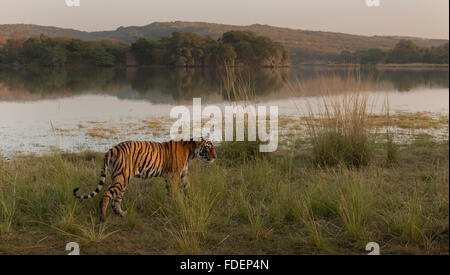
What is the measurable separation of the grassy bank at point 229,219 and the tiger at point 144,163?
0.58 feet

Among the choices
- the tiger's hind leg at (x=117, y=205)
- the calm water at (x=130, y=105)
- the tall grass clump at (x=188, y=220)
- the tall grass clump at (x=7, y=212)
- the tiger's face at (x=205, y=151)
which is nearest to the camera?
the tall grass clump at (x=188, y=220)

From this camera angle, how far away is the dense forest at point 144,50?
40.5m

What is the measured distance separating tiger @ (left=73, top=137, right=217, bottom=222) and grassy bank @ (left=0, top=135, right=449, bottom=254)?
0.58ft

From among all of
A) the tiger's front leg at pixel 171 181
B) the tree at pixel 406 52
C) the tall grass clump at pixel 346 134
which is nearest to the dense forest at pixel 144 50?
the tree at pixel 406 52

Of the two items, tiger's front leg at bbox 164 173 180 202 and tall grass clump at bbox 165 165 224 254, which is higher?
tiger's front leg at bbox 164 173 180 202

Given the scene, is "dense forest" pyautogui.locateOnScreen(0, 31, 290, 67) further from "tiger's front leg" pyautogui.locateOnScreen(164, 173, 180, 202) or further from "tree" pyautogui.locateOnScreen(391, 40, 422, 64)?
"tiger's front leg" pyautogui.locateOnScreen(164, 173, 180, 202)

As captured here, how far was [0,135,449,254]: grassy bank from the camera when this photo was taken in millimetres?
3332

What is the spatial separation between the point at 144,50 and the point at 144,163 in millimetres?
44107

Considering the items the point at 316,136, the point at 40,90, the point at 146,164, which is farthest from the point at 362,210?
the point at 40,90

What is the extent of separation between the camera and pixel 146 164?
3867 mm

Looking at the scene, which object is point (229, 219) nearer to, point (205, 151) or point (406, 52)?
point (205, 151)

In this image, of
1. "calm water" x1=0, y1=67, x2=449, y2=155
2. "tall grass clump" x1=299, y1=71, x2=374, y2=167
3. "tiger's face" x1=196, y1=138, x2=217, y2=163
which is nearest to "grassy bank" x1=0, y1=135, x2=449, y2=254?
"tiger's face" x1=196, y1=138, x2=217, y2=163

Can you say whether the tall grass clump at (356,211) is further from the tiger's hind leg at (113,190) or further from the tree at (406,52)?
the tree at (406,52)

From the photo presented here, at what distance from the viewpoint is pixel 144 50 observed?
151ft
